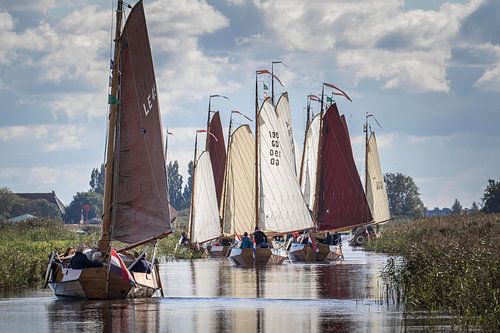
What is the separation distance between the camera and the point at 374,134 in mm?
121375

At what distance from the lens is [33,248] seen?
63.4 meters

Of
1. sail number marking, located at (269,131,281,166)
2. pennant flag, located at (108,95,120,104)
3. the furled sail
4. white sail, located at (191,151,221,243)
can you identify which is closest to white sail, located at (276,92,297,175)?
sail number marking, located at (269,131,281,166)

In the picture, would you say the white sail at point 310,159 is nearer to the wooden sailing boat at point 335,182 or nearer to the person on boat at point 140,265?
the wooden sailing boat at point 335,182

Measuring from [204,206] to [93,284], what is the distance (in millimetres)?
42194

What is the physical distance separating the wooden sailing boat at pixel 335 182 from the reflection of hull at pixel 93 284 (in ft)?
125

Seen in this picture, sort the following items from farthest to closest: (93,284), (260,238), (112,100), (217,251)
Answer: (217,251)
(260,238)
(112,100)
(93,284)

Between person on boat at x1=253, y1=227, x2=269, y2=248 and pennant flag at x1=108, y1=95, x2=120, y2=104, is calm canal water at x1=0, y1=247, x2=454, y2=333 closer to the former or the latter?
pennant flag at x1=108, y1=95, x2=120, y2=104

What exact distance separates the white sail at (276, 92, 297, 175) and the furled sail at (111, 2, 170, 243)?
30.7 metres

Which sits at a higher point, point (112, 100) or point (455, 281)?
point (112, 100)

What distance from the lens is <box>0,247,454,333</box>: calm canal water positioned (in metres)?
33.4

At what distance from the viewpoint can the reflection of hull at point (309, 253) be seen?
7581 cm

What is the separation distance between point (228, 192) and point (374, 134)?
134 feet

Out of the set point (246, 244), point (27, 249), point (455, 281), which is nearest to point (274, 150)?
point (246, 244)

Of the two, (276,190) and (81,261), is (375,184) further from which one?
(81,261)
